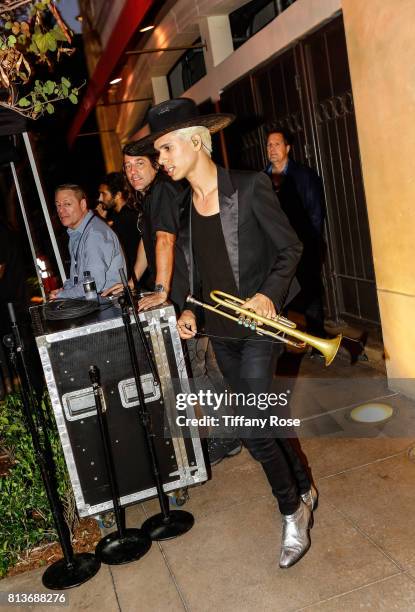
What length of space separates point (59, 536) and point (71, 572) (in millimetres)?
229

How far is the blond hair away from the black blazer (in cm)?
16

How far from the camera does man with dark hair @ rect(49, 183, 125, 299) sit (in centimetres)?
438

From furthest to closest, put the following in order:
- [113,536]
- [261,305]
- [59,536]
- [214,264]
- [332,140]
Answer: [332,140]
[113,536]
[59,536]
[214,264]
[261,305]

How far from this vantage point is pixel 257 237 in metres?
3.12

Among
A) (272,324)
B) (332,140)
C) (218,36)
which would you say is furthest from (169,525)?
(218,36)

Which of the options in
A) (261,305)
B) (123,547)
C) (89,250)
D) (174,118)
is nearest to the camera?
(261,305)

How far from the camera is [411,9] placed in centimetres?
378

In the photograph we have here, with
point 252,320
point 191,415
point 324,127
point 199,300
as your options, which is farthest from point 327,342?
point 324,127

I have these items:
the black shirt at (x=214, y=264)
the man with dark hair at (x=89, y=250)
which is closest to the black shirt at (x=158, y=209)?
the man with dark hair at (x=89, y=250)

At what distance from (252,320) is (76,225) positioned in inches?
92.9

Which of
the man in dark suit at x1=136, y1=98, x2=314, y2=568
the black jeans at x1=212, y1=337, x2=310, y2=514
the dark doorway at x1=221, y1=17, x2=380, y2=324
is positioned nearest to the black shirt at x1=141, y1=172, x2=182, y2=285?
the man in dark suit at x1=136, y1=98, x2=314, y2=568

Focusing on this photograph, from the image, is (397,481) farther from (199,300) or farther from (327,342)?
(199,300)

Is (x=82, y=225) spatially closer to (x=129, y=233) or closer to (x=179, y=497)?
(x=129, y=233)

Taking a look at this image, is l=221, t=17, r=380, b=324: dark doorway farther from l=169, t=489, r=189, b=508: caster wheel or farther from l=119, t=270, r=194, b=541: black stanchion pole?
l=119, t=270, r=194, b=541: black stanchion pole
